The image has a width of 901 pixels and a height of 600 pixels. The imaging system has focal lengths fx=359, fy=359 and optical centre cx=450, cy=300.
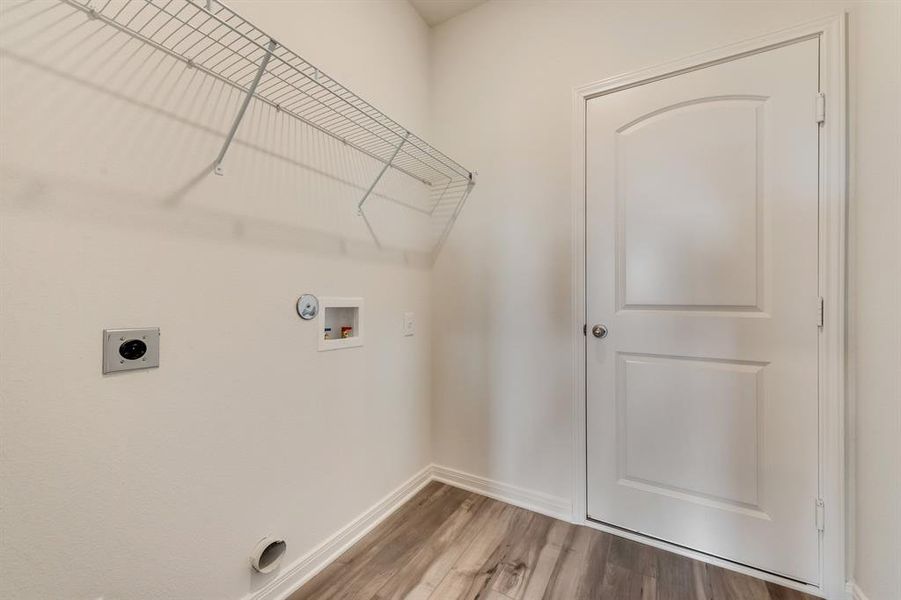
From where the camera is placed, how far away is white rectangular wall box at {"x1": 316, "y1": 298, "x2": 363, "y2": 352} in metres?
1.48

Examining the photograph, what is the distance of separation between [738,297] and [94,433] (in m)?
2.13

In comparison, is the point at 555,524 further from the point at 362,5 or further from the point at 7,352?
the point at 362,5

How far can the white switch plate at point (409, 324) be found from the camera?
1973mm

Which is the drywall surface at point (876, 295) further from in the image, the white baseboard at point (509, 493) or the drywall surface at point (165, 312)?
the drywall surface at point (165, 312)

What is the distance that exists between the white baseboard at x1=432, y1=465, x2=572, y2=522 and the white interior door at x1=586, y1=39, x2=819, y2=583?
170mm

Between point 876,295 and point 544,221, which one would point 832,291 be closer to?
point 876,295

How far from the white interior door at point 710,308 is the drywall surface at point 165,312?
1.19 meters

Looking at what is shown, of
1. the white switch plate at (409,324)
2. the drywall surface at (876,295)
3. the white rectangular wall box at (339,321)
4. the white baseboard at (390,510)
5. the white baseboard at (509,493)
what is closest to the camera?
the drywall surface at (876,295)

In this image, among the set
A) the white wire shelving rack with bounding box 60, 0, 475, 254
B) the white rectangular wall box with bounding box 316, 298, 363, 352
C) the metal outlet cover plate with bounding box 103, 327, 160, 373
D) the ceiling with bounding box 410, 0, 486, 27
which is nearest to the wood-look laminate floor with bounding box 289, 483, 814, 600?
the white rectangular wall box with bounding box 316, 298, 363, 352

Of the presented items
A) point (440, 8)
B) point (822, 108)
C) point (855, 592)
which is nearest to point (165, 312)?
point (440, 8)

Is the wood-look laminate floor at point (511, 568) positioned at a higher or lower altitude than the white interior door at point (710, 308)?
lower

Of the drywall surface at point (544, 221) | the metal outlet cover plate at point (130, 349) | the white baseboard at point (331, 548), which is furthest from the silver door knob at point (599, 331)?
the metal outlet cover plate at point (130, 349)

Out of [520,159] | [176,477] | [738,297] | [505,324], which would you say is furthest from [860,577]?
[176,477]

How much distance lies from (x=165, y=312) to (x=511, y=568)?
1.56m
